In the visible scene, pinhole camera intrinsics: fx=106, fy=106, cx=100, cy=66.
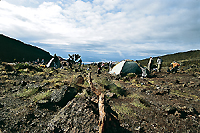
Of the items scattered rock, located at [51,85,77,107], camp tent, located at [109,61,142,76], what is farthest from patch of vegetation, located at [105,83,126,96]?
camp tent, located at [109,61,142,76]

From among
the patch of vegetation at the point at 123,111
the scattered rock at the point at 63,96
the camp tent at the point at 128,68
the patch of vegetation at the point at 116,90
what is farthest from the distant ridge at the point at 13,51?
the patch of vegetation at the point at 123,111

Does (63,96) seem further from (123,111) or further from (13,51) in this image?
(13,51)

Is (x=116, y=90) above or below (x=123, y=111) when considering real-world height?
above

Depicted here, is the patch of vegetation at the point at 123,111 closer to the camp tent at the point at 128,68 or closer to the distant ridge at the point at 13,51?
the camp tent at the point at 128,68

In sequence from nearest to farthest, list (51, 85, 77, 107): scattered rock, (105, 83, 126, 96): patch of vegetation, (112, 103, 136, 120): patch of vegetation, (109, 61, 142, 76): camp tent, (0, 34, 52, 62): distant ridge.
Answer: (112, 103, 136, 120): patch of vegetation, (51, 85, 77, 107): scattered rock, (105, 83, 126, 96): patch of vegetation, (109, 61, 142, 76): camp tent, (0, 34, 52, 62): distant ridge

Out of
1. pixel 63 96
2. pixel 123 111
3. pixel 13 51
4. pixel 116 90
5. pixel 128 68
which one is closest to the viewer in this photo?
pixel 123 111

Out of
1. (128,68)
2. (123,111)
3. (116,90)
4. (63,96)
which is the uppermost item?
(128,68)

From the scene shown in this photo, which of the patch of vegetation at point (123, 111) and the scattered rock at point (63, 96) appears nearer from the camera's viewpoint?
the patch of vegetation at point (123, 111)

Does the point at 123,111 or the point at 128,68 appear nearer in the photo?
the point at 123,111

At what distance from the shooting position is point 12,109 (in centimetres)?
457

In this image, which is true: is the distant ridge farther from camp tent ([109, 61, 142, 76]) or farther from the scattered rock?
the scattered rock

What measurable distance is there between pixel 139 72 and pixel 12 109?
44.0ft

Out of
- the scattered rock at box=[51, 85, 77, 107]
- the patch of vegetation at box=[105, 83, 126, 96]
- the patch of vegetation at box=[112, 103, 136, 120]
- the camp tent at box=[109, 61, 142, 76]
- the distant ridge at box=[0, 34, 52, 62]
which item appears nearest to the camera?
the patch of vegetation at box=[112, 103, 136, 120]

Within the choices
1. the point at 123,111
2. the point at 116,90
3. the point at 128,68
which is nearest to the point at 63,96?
the point at 123,111
